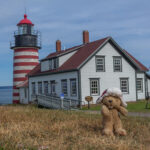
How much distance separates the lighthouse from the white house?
4320mm

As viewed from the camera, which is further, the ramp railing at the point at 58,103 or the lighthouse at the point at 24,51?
the lighthouse at the point at 24,51

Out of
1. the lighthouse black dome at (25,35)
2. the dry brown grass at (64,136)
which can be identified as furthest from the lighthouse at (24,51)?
the dry brown grass at (64,136)

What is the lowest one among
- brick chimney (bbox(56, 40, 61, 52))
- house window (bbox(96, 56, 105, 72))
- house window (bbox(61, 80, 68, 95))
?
house window (bbox(61, 80, 68, 95))

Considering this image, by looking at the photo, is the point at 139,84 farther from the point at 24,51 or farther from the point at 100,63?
the point at 24,51

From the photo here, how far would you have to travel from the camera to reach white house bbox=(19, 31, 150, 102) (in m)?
25.1

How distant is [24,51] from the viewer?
3375 cm

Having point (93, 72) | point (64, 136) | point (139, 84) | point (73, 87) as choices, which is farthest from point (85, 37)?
point (64, 136)

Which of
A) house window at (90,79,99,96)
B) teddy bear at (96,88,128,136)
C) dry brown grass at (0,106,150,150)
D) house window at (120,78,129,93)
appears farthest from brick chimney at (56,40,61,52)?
teddy bear at (96,88,128,136)

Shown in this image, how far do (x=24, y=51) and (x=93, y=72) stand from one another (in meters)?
11.7

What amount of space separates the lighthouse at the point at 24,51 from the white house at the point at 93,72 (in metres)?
4.32

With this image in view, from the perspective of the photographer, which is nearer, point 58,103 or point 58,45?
point 58,103

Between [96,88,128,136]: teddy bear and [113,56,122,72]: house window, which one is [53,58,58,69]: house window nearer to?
[113,56,122,72]: house window

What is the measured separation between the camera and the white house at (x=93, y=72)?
2506 cm

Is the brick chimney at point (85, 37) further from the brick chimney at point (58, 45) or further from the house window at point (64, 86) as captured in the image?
the house window at point (64, 86)
